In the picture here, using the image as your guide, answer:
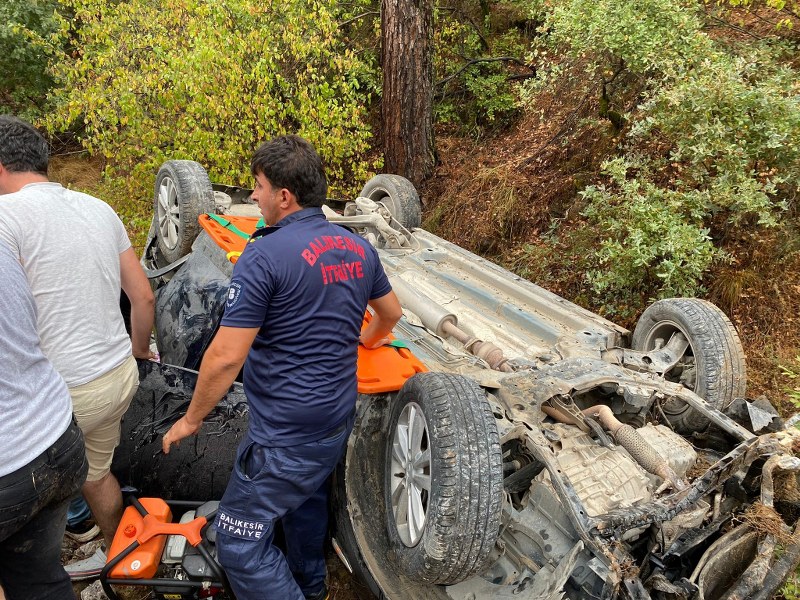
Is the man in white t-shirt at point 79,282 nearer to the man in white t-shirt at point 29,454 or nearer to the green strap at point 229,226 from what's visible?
the man in white t-shirt at point 29,454

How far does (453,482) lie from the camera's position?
7.49ft

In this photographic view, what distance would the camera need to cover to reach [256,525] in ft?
7.90

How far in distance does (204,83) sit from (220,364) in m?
4.62

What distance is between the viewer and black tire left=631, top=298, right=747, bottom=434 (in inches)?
126

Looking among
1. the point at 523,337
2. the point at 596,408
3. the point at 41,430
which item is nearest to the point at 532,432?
the point at 596,408

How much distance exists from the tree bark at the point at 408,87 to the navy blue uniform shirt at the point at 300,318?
16.5ft

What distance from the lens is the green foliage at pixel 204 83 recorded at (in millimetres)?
5938

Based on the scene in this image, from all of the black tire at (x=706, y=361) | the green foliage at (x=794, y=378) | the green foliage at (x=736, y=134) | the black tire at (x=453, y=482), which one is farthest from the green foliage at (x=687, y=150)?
the black tire at (x=453, y=482)

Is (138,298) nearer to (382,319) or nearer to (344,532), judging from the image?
(382,319)

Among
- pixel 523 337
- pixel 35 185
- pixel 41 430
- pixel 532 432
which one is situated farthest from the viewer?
pixel 523 337

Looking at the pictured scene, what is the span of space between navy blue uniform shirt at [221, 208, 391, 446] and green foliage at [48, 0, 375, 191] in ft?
14.0

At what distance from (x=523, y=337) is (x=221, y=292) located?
6.69ft

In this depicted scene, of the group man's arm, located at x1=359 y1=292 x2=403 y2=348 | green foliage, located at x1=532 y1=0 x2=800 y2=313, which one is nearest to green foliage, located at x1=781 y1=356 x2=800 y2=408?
green foliage, located at x1=532 y1=0 x2=800 y2=313

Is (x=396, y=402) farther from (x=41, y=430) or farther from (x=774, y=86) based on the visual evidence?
(x=774, y=86)
